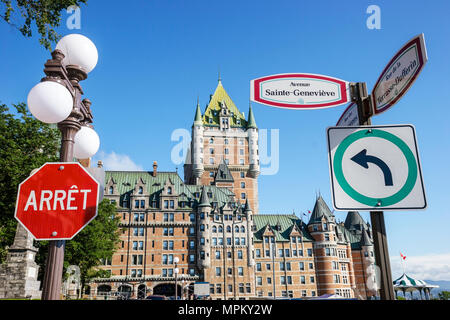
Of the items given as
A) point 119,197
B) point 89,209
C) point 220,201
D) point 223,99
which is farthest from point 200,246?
point 89,209

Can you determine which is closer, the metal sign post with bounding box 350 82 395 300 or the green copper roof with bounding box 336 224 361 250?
the metal sign post with bounding box 350 82 395 300

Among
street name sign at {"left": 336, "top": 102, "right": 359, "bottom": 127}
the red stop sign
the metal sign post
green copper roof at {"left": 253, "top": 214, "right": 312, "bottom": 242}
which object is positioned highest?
green copper roof at {"left": 253, "top": 214, "right": 312, "bottom": 242}

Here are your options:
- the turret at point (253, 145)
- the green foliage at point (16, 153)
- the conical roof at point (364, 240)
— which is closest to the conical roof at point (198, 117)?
the turret at point (253, 145)

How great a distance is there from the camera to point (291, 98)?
137 inches

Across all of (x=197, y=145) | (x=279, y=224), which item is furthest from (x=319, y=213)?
(x=197, y=145)

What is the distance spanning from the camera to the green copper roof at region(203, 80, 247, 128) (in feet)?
279

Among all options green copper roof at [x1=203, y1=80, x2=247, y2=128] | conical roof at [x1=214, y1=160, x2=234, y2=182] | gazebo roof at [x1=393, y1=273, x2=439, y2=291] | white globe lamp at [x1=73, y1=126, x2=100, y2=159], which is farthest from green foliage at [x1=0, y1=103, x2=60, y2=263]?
green copper roof at [x1=203, y1=80, x2=247, y2=128]

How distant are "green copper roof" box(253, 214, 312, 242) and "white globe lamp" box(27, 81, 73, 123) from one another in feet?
202

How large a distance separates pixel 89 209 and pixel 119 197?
193ft

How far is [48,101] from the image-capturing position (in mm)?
3770

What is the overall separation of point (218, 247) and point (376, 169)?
188 feet

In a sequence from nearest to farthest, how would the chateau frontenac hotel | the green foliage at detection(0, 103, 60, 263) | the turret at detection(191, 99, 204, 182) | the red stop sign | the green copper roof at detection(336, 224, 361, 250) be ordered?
1. the red stop sign
2. the green foliage at detection(0, 103, 60, 263)
3. the chateau frontenac hotel
4. the green copper roof at detection(336, 224, 361, 250)
5. the turret at detection(191, 99, 204, 182)

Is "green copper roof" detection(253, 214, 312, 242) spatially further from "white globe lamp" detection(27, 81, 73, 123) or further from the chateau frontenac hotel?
"white globe lamp" detection(27, 81, 73, 123)
